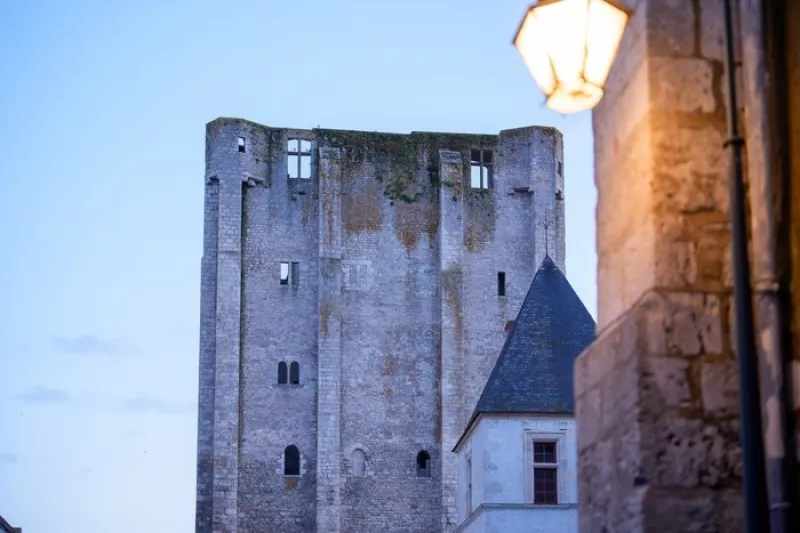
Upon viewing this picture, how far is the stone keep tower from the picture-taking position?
161 feet

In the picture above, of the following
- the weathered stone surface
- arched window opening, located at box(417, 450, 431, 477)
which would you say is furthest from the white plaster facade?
the weathered stone surface

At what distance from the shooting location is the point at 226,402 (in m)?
49.0

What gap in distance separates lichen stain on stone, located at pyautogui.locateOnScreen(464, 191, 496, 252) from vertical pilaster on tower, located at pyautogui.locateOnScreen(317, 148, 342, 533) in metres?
4.55

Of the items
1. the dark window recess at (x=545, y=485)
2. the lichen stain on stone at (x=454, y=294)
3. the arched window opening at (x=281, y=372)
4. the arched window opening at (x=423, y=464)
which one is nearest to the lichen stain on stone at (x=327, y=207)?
the lichen stain on stone at (x=454, y=294)

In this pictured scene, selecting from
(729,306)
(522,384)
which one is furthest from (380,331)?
(729,306)

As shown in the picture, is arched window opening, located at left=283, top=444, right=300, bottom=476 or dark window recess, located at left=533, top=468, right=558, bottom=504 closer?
dark window recess, located at left=533, top=468, right=558, bottom=504

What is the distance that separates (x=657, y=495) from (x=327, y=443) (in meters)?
44.1

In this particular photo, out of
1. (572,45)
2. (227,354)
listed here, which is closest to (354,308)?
(227,354)

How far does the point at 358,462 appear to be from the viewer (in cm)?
4956

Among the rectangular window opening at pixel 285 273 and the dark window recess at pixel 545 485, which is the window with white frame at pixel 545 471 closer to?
the dark window recess at pixel 545 485

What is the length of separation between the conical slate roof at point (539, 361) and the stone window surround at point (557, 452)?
44cm

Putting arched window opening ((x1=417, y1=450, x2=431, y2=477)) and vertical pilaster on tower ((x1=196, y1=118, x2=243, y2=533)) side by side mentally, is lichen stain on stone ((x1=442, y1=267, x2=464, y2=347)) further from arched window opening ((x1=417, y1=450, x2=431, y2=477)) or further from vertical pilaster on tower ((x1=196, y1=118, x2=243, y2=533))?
vertical pilaster on tower ((x1=196, y1=118, x2=243, y2=533))

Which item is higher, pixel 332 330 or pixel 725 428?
pixel 332 330

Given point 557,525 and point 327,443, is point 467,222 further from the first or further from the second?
point 557,525
